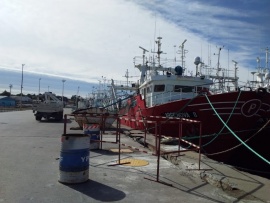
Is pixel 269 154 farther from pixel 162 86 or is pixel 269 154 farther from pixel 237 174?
pixel 162 86

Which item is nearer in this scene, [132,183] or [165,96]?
[132,183]

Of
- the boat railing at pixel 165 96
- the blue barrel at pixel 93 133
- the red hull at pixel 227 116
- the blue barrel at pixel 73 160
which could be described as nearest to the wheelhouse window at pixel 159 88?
the boat railing at pixel 165 96

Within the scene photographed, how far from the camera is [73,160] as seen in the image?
6836 mm

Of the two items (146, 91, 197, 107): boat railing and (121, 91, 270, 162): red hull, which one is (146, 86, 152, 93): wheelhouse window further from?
(121, 91, 270, 162): red hull

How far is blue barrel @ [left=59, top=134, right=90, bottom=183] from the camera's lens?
6.80 m

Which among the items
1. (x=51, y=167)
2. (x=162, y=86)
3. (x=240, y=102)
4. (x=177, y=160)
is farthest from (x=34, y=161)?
(x=162, y=86)

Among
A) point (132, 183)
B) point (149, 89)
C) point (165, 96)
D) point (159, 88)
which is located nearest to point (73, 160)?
point (132, 183)

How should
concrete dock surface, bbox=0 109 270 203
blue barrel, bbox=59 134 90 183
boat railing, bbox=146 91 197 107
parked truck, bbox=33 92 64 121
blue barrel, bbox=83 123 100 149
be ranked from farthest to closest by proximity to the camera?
1. parked truck, bbox=33 92 64 121
2. boat railing, bbox=146 91 197 107
3. blue barrel, bbox=83 123 100 149
4. blue barrel, bbox=59 134 90 183
5. concrete dock surface, bbox=0 109 270 203

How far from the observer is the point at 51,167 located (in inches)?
331

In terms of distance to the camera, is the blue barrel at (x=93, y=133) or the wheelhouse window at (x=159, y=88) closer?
the blue barrel at (x=93, y=133)

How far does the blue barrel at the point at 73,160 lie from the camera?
6.80 metres

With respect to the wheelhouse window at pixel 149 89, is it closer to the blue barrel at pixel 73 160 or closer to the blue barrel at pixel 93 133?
the blue barrel at pixel 93 133

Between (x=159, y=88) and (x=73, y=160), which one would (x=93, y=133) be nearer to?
(x=73, y=160)

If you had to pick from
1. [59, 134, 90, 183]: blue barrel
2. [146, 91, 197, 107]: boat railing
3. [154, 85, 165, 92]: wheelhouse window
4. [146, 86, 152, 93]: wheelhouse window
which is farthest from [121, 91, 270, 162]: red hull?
[146, 86, 152, 93]: wheelhouse window
